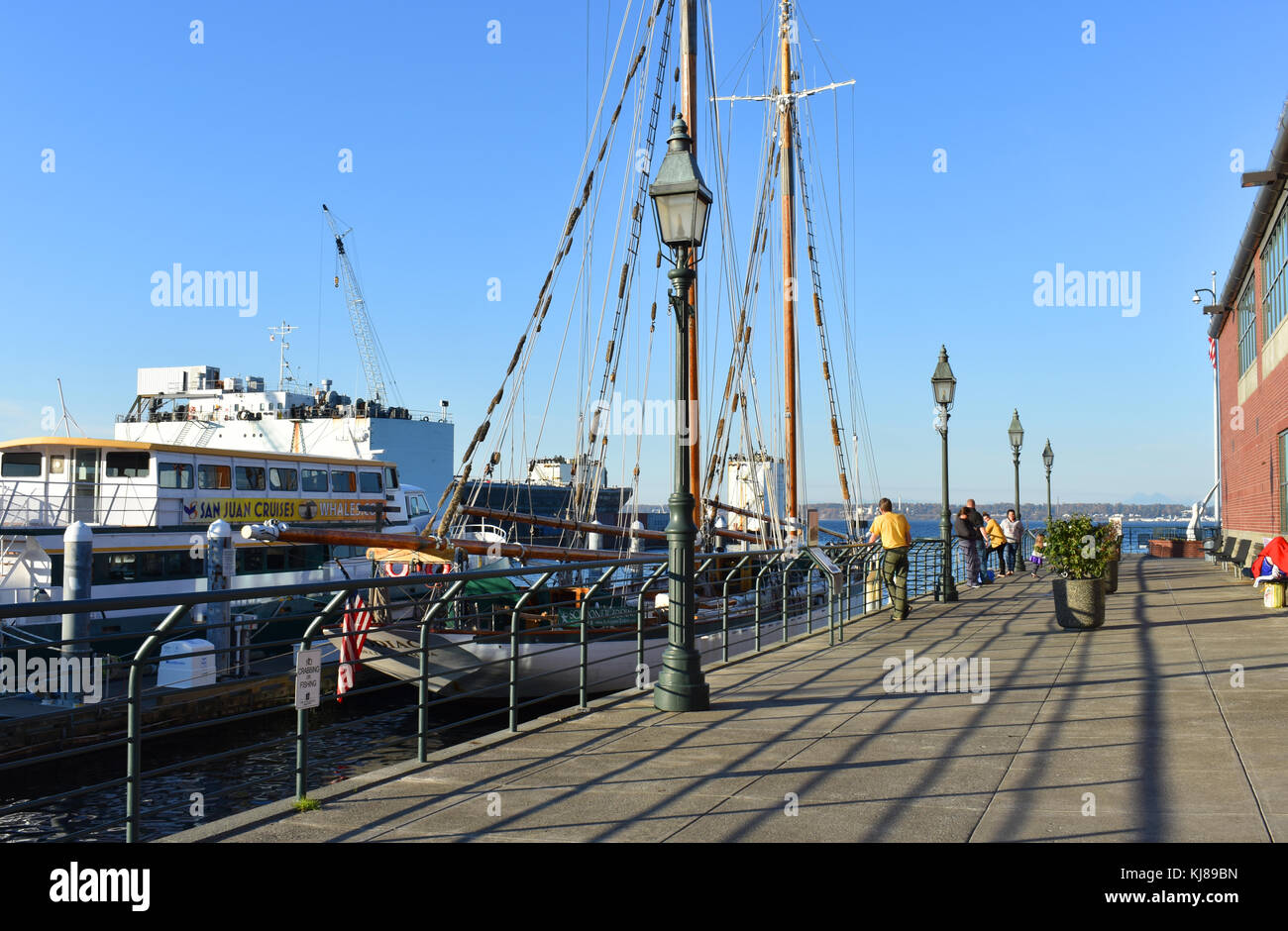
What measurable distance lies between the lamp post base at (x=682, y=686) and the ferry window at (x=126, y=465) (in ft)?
74.8

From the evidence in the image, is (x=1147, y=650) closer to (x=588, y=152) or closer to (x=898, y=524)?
(x=898, y=524)

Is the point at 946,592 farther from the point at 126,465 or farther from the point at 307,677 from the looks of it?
the point at 126,465

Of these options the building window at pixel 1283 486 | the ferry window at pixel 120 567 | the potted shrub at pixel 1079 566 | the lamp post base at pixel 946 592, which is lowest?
the lamp post base at pixel 946 592

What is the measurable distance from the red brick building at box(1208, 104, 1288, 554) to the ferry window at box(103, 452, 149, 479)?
26958mm

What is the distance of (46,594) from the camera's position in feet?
71.7

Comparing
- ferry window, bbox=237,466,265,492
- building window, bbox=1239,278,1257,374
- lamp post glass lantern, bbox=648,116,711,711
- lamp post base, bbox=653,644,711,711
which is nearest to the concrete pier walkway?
lamp post base, bbox=653,644,711,711

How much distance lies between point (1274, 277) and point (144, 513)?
28167 mm

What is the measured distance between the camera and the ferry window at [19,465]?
1085 inches

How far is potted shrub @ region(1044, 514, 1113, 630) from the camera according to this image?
14109 mm

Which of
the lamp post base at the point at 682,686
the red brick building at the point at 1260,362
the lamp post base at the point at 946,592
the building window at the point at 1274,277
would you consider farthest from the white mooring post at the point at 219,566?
the building window at the point at 1274,277

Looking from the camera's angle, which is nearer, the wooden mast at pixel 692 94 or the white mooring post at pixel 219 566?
the wooden mast at pixel 692 94

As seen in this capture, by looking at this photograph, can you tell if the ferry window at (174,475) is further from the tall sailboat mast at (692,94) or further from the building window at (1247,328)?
the building window at (1247,328)
